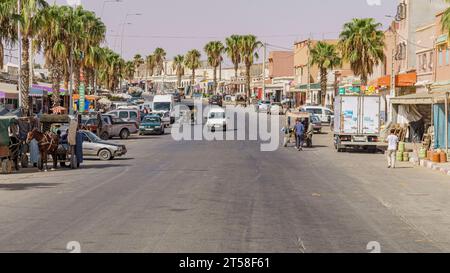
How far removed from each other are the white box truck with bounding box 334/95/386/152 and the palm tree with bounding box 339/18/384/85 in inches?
1034

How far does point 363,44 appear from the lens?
67062mm

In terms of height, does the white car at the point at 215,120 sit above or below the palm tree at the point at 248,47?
below

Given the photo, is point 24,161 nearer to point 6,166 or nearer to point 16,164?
point 16,164

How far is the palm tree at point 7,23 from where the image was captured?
43.8 m

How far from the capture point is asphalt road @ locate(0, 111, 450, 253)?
12.6 m

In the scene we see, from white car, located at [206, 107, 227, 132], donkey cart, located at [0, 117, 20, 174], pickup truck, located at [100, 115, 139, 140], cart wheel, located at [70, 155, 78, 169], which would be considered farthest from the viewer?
white car, located at [206, 107, 227, 132]

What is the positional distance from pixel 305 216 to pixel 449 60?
103 feet

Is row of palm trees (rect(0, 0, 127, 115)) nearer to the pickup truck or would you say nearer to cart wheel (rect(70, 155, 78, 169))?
Answer: the pickup truck

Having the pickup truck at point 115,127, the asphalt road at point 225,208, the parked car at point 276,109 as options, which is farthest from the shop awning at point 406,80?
the parked car at point 276,109

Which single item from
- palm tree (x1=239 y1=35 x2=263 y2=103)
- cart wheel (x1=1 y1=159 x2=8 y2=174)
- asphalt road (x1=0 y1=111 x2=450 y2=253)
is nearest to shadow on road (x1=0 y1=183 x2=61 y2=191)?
asphalt road (x1=0 y1=111 x2=450 y2=253)

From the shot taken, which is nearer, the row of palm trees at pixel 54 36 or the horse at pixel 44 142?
the horse at pixel 44 142

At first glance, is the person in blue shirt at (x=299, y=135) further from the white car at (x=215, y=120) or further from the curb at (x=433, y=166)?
the white car at (x=215, y=120)

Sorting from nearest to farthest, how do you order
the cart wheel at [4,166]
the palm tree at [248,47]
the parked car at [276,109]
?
the cart wheel at [4,166] < the parked car at [276,109] < the palm tree at [248,47]

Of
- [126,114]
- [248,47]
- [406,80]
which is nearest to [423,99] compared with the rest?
[406,80]
